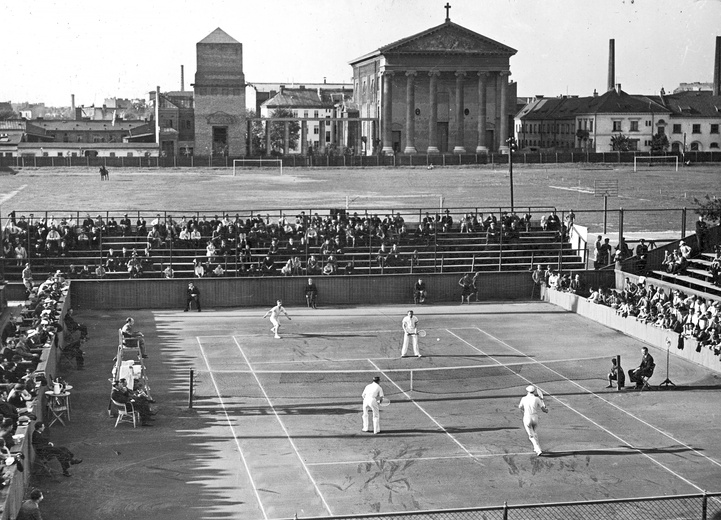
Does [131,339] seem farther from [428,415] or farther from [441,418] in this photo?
[441,418]

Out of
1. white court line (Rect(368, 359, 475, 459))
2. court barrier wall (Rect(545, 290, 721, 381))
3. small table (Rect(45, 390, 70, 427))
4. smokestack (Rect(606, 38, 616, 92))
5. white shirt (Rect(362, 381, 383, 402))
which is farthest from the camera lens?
smokestack (Rect(606, 38, 616, 92))

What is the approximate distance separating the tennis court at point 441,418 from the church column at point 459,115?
8694 cm

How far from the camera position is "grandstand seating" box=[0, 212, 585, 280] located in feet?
148

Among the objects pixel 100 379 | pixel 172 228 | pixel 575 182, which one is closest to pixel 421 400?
pixel 100 379

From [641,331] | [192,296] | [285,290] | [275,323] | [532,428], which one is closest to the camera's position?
[532,428]

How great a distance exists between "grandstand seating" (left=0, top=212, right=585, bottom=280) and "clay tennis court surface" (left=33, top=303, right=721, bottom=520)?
843cm

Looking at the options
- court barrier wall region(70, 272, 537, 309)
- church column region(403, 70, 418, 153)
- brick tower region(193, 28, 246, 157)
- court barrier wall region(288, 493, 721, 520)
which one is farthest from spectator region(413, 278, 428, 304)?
brick tower region(193, 28, 246, 157)

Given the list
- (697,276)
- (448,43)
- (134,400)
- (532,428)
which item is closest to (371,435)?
(532,428)

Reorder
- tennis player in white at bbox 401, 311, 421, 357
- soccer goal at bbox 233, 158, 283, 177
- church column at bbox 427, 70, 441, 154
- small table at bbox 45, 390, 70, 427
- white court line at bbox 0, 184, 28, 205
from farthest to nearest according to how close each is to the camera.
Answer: church column at bbox 427, 70, 441, 154
soccer goal at bbox 233, 158, 283, 177
white court line at bbox 0, 184, 28, 205
tennis player in white at bbox 401, 311, 421, 357
small table at bbox 45, 390, 70, 427

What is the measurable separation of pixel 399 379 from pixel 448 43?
3805 inches

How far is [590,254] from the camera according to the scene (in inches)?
2064

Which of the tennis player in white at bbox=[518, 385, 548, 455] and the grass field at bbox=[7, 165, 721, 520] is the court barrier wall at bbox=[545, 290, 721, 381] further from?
the tennis player in white at bbox=[518, 385, 548, 455]

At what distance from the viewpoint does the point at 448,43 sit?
4811 inches

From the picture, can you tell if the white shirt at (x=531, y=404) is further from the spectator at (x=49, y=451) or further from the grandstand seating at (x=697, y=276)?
the grandstand seating at (x=697, y=276)
